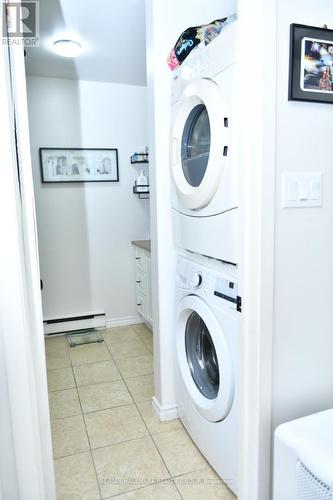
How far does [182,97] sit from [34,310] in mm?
1136

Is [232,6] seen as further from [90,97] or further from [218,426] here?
[218,426]

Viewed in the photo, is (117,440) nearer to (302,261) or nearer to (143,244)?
(302,261)

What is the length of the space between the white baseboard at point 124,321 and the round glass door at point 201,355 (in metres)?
1.82

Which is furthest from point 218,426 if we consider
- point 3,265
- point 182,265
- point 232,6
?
point 232,6

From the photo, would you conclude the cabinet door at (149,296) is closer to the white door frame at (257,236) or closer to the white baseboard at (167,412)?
the white baseboard at (167,412)

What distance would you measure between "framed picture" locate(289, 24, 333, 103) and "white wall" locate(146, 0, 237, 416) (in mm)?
804

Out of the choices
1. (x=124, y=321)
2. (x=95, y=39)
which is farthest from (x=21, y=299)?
(x=124, y=321)

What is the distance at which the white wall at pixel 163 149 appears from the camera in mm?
1730

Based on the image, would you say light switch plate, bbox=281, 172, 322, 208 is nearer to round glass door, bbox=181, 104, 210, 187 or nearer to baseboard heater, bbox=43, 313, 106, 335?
round glass door, bbox=181, 104, 210, 187

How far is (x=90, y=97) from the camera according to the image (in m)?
3.20

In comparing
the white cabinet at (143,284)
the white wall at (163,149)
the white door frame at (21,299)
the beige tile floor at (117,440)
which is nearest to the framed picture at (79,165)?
the white cabinet at (143,284)

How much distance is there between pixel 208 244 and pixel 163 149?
653 millimetres

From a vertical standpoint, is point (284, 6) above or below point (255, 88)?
above

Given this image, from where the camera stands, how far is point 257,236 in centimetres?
115
